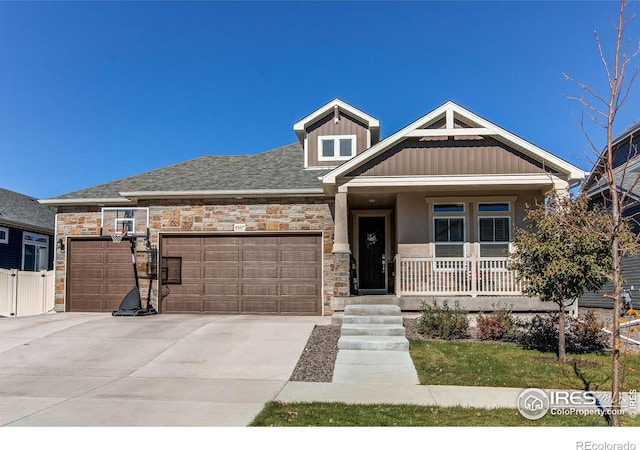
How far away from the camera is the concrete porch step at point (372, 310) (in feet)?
38.0

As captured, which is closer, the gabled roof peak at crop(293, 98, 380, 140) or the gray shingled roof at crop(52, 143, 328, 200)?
the gray shingled roof at crop(52, 143, 328, 200)

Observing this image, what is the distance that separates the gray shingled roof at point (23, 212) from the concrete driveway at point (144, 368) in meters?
7.63

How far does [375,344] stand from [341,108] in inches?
341

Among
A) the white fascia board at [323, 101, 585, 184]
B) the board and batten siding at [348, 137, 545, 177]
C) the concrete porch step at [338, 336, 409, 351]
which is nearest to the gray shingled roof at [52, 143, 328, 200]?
the white fascia board at [323, 101, 585, 184]

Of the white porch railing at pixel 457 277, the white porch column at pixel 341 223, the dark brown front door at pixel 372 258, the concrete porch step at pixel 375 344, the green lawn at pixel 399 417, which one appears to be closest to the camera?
the green lawn at pixel 399 417

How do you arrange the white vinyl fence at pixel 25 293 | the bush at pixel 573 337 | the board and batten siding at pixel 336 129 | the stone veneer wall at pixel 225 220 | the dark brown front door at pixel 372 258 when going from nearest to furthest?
the bush at pixel 573 337 < the stone veneer wall at pixel 225 220 < the white vinyl fence at pixel 25 293 < the dark brown front door at pixel 372 258 < the board and batten siding at pixel 336 129

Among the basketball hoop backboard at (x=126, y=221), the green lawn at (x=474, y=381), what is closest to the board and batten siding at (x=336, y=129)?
the basketball hoop backboard at (x=126, y=221)

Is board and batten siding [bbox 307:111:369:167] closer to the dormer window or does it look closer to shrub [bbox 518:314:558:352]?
the dormer window

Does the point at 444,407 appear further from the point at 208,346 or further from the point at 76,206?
the point at 76,206

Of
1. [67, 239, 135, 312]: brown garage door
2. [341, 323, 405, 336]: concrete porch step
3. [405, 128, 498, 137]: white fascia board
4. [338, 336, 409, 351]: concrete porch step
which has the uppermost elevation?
[405, 128, 498, 137]: white fascia board

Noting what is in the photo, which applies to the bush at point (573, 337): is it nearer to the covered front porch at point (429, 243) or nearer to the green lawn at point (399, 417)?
the covered front porch at point (429, 243)

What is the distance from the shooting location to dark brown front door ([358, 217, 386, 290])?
611 inches

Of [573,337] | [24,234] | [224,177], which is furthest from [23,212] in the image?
[573,337]

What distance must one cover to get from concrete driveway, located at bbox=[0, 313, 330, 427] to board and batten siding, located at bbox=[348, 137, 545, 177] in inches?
164
